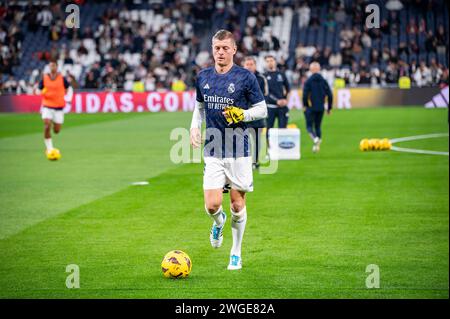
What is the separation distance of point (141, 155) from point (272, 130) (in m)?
4.26

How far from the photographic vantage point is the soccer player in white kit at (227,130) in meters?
10.3

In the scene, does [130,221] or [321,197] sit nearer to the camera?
[130,221]

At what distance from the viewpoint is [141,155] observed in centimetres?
2480

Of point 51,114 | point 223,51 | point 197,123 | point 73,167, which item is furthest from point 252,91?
point 51,114

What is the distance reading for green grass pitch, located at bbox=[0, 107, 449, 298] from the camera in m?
9.71

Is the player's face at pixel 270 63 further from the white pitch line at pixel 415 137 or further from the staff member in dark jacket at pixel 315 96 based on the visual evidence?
the white pitch line at pixel 415 137

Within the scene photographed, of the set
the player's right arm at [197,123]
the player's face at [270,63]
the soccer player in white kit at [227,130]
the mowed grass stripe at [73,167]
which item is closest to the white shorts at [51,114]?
the mowed grass stripe at [73,167]

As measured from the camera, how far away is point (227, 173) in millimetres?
10430

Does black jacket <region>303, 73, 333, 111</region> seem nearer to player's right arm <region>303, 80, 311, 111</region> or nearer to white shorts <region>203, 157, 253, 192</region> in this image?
player's right arm <region>303, 80, 311, 111</region>

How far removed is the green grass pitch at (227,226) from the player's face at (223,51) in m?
2.47

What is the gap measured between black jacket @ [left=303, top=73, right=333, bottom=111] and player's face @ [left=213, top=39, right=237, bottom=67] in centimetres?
1476

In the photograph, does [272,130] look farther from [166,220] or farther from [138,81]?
[138,81]

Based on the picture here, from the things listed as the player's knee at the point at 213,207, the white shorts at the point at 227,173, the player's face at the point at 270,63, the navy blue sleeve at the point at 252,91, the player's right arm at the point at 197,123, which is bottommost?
the player's knee at the point at 213,207

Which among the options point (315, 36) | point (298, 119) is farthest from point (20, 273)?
point (315, 36)
